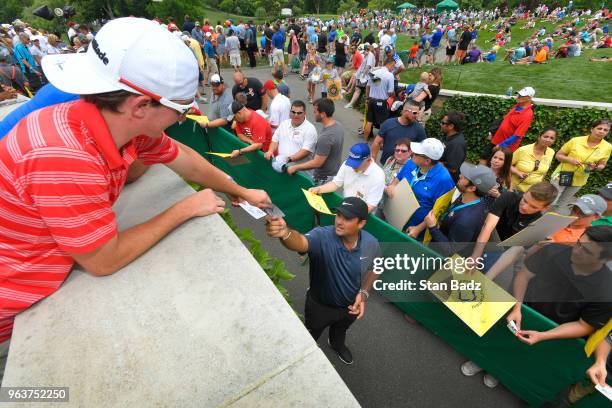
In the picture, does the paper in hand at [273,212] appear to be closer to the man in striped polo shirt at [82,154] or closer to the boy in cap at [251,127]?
the man in striped polo shirt at [82,154]

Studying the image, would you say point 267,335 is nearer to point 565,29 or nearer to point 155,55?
point 155,55

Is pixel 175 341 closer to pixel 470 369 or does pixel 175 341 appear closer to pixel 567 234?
pixel 470 369

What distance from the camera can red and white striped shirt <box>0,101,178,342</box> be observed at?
3.68ft

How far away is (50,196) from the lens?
112 centimetres

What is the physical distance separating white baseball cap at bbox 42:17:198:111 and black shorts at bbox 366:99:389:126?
29.1 ft

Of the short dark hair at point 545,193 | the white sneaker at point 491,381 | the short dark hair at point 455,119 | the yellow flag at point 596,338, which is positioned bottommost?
the white sneaker at point 491,381

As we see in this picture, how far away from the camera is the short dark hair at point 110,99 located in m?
1.24

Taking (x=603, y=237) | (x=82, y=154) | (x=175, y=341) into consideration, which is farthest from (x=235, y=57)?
(x=175, y=341)

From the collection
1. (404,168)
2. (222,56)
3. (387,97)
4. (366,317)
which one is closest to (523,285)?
(366,317)

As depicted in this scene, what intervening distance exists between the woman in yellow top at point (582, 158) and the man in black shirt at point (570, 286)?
3990 mm

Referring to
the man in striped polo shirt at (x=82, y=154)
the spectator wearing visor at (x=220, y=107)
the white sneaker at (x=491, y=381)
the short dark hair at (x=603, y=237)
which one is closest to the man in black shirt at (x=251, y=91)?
the spectator wearing visor at (x=220, y=107)

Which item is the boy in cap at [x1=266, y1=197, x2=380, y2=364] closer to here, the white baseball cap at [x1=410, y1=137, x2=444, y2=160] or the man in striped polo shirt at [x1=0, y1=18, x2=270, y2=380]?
the man in striped polo shirt at [x1=0, y1=18, x2=270, y2=380]

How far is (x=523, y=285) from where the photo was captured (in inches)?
135

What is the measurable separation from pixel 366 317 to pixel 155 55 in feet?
14.3
